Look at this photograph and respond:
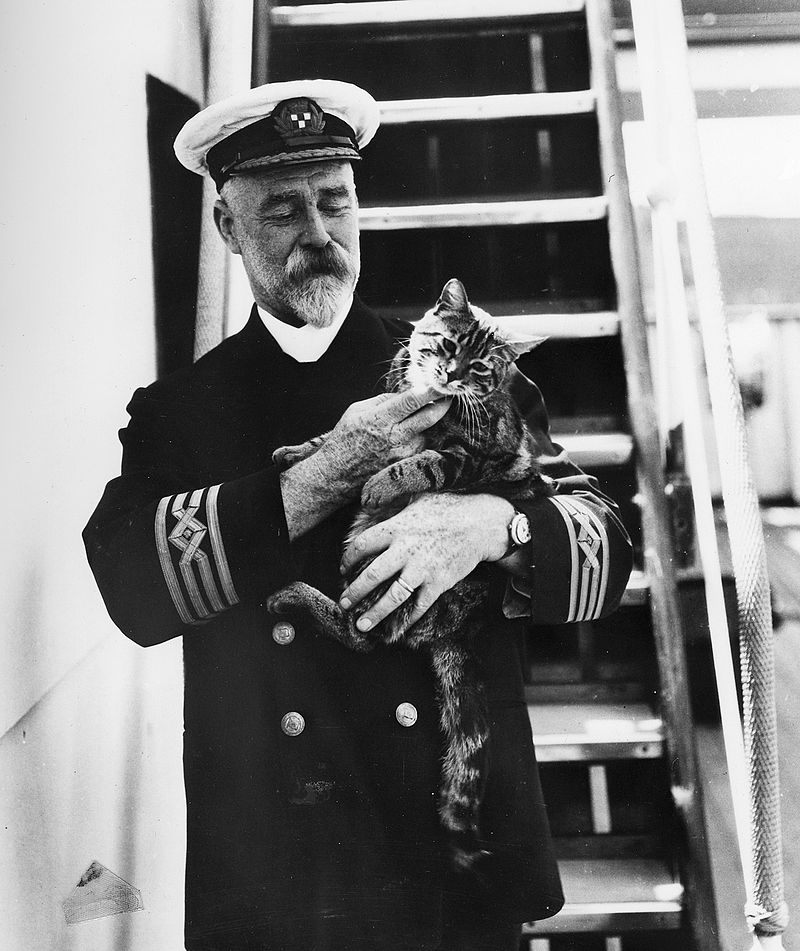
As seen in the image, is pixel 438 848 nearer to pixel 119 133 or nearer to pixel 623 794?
pixel 623 794

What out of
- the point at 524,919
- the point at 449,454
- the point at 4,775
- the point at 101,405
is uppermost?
Answer: the point at 101,405

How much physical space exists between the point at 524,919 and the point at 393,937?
7.2 inches

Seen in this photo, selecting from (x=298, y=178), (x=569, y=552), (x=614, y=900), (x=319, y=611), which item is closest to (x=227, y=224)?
(x=298, y=178)

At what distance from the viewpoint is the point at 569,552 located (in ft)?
3.51

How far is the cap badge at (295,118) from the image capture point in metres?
1.08

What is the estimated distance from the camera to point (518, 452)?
1.10 m

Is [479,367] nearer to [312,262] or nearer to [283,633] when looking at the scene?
[312,262]

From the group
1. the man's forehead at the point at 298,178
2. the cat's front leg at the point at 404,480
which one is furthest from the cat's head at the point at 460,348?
the man's forehead at the point at 298,178

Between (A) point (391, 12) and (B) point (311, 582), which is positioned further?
(A) point (391, 12)

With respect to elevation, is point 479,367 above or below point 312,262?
below

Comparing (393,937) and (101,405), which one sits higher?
(101,405)

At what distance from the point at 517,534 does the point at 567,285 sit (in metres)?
0.38

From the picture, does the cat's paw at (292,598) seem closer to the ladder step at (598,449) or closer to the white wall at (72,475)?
the white wall at (72,475)

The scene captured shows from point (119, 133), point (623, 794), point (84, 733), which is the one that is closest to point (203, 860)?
point (84, 733)
